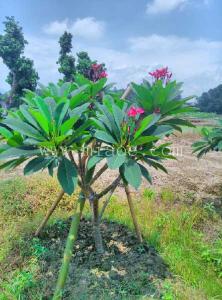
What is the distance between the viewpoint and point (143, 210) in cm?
300

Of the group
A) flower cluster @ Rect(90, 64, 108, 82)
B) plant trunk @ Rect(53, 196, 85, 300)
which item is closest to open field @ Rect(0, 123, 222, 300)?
plant trunk @ Rect(53, 196, 85, 300)

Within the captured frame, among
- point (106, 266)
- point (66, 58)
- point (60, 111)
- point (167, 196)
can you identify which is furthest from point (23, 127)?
point (66, 58)

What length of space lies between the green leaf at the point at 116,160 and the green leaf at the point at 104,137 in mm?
74

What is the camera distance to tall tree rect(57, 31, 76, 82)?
1512 cm

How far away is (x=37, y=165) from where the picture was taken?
1393 mm

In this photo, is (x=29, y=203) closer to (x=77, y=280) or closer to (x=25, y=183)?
(x=25, y=183)

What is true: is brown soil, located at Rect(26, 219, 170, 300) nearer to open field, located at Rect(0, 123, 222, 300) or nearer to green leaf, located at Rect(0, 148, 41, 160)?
open field, located at Rect(0, 123, 222, 300)

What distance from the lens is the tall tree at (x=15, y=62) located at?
13.5m

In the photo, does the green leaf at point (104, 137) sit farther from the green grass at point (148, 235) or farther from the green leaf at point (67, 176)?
the green grass at point (148, 235)

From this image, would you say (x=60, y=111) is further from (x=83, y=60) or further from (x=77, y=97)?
(x=83, y=60)

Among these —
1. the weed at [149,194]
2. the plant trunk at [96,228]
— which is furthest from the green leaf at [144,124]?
the weed at [149,194]

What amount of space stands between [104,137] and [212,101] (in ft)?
71.6

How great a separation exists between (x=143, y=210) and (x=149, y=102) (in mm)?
1492

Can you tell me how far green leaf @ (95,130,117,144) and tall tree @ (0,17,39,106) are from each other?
12440 millimetres
